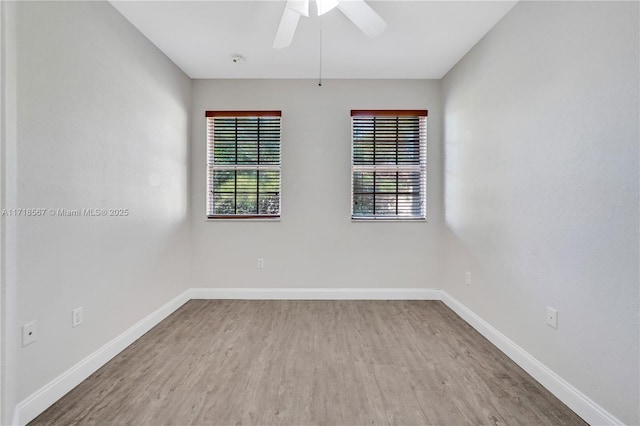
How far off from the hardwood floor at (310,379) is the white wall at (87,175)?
34cm

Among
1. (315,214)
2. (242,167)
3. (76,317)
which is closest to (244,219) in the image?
(242,167)

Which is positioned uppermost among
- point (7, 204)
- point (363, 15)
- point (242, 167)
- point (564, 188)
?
point (363, 15)

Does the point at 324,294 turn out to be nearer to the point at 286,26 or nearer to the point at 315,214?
the point at 315,214

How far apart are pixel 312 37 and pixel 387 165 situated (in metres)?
1.61

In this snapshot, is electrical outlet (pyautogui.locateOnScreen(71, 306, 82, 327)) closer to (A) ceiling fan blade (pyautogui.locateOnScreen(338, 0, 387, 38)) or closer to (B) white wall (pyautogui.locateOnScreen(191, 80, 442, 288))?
→ (B) white wall (pyautogui.locateOnScreen(191, 80, 442, 288))

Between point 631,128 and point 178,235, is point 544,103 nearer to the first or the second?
point 631,128

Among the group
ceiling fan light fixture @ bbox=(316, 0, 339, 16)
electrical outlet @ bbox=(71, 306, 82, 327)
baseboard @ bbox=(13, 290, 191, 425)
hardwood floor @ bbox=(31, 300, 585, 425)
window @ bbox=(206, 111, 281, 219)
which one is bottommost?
hardwood floor @ bbox=(31, 300, 585, 425)

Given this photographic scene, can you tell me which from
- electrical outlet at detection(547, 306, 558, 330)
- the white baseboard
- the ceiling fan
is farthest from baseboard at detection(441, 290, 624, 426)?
the ceiling fan

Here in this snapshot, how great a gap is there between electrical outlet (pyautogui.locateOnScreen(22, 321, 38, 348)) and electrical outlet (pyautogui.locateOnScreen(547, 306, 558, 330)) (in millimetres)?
3029

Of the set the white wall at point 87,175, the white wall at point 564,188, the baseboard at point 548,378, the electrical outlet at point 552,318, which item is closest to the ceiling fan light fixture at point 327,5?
the white wall at point 564,188

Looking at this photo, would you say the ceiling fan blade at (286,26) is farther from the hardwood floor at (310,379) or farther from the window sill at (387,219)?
the hardwood floor at (310,379)

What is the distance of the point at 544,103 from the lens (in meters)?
1.84

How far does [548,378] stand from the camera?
5.85ft

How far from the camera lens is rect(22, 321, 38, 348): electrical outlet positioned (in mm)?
1502
